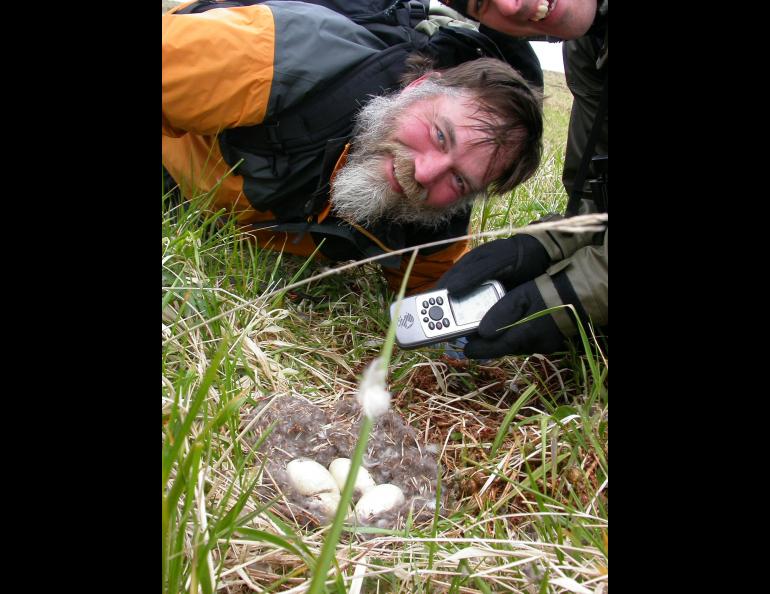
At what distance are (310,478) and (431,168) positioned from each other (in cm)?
141

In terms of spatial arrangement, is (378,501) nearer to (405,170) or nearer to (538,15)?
(405,170)

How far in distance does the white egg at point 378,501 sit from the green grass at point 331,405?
2.0 inches

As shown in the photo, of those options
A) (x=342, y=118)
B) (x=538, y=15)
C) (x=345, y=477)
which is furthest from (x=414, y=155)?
(x=345, y=477)

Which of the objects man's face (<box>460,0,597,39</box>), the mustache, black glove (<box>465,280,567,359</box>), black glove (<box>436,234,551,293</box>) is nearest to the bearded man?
the mustache

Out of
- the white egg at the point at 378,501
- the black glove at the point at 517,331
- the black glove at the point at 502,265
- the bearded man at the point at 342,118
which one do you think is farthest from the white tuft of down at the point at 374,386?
the bearded man at the point at 342,118

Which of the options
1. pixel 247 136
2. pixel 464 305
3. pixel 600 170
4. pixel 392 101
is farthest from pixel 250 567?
pixel 392 101

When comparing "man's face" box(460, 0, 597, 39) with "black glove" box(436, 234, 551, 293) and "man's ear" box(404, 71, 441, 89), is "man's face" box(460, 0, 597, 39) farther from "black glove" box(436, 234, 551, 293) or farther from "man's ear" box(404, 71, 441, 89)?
"black glove" box(436, 234, 551, 293)

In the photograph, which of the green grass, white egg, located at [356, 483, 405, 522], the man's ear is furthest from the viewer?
the man's ear

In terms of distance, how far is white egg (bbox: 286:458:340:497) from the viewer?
1.17 meters

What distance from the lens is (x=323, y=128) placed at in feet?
7.32

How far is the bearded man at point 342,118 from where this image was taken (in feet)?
6.57

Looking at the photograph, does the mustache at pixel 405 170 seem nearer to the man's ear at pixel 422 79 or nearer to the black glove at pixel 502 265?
the man's ear at pixel 422 79

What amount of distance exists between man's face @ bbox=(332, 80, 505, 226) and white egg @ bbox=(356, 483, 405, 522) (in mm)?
1293

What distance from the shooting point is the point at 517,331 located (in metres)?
1.62
